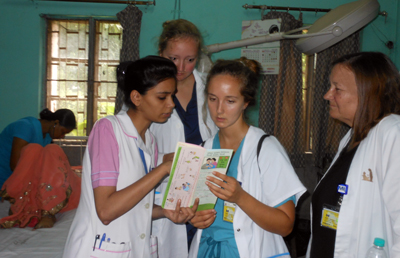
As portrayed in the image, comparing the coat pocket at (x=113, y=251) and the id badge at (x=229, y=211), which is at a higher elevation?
the id badge at (x=229, y=211)

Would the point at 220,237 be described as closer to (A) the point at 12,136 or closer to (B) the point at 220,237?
(B) the point at 220,237

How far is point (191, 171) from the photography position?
123 cm

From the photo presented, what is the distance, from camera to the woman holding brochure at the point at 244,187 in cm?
129

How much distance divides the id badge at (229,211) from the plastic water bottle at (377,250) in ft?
1.86

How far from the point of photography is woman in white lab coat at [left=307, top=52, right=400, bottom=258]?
1.26 metres

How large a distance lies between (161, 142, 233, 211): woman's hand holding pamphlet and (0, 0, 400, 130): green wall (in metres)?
3.64

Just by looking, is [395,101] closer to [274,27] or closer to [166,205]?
[166,205]

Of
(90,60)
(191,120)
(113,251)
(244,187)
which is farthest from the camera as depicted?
(90,60)

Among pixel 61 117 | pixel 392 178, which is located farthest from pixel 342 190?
pixel 61 117

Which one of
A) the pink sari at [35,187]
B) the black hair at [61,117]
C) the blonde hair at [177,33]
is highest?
the blonde hair at [177,33]

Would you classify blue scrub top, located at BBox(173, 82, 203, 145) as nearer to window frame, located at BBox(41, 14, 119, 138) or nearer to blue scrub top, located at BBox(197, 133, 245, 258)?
blue scrub top, located at BBox(197, 133, 245, 258)

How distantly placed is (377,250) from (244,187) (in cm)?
57

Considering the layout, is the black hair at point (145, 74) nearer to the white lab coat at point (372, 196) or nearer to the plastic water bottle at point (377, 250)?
the white lab coat at point (372, 196)

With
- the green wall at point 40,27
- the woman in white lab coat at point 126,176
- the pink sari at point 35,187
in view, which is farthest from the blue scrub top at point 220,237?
the green wall at point 40,27
